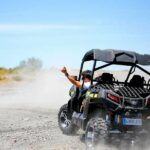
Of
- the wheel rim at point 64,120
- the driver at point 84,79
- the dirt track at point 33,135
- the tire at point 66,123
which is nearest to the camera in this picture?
the dirt track at point 33,135

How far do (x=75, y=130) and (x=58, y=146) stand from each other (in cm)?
177

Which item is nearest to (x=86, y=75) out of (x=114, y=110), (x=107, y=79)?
(x=107, y=79)

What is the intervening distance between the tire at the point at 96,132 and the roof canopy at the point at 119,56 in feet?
4.59

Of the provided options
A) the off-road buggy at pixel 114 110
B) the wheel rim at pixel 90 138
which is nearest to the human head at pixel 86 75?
the off-road buggy at pixel 114 110

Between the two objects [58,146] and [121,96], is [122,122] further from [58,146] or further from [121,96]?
[58,146]

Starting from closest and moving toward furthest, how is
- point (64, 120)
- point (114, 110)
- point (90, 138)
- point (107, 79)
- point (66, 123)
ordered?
point (114, 110) → point (90, 138) → point (107, 79) → point (66, 123) → point (64, 120)

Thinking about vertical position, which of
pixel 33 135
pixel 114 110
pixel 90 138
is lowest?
pixel 33 135

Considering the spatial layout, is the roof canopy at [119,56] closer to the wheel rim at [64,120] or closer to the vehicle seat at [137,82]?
the vehicle seat at [137,82]

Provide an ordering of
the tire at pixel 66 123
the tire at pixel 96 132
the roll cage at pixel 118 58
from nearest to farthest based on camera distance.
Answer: the tire at pixel 96 132 < the roll cage at pixel 118 58 < the tire at pixel 66 123

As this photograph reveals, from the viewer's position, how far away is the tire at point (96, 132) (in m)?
9.52

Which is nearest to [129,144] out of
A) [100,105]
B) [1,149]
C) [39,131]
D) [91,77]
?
[100,105]

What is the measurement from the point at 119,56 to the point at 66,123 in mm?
2602

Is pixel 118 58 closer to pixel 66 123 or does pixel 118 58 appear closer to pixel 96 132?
pixel 96 132

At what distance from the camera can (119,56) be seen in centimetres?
1088
